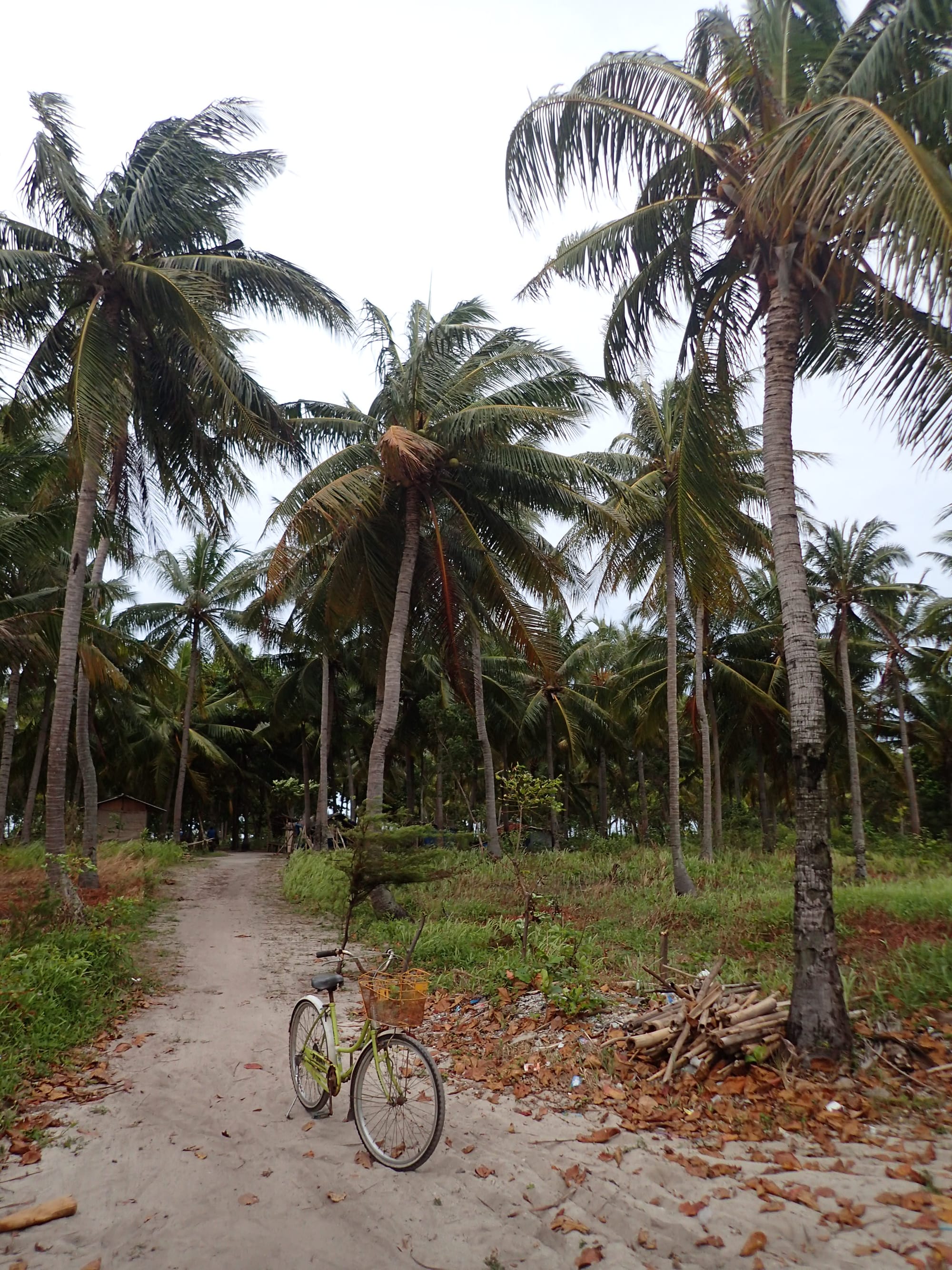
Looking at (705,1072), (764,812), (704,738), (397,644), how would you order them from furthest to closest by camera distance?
(764,812) → (704,738) → (397,644) → (705,1072)

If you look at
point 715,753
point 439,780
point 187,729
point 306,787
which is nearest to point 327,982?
point 715,753

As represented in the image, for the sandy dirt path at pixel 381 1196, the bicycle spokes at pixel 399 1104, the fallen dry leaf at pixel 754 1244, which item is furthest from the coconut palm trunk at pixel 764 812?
the fallen dry leaf at pixel 754 1244

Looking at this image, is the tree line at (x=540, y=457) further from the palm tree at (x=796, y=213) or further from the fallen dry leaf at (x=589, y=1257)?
the fallen dry leaf at (x=589, y=1257)

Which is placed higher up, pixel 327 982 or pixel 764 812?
pixel 764 812

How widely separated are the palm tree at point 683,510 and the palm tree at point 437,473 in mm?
1729

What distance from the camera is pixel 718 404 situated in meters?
Answer: 7.68

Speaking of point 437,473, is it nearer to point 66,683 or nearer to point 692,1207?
point 66,683

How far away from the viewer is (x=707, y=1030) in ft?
18.3

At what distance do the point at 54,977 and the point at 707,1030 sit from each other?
5.34m

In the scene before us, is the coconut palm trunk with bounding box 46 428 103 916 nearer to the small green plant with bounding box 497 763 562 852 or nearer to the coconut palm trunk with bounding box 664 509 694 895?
the small green plant with bounding box 497 763 562 852

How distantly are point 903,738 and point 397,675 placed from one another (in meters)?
17.3

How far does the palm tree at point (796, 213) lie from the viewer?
5.15m

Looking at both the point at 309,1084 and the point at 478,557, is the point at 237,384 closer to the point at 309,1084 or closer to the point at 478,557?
the point at 478,557

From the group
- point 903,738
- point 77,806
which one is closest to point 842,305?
point 903,738
